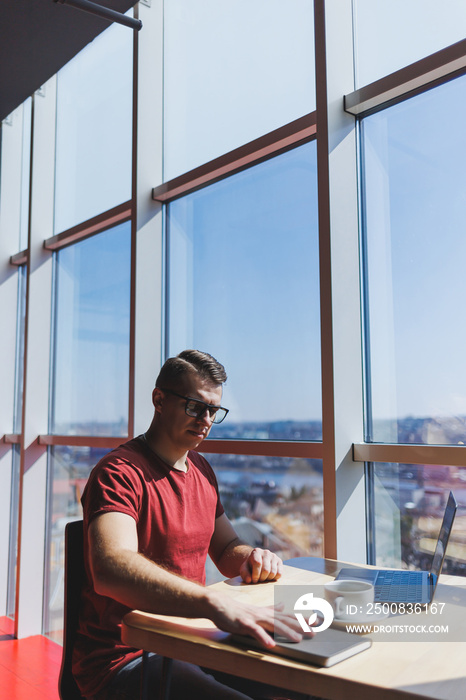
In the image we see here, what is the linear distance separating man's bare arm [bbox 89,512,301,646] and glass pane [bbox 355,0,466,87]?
6.06ft

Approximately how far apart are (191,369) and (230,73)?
1.71m

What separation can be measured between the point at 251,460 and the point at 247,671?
58.2 inches

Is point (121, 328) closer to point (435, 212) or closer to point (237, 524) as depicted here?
point (237, 524)

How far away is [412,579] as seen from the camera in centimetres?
151

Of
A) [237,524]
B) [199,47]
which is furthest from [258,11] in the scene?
[237,524]

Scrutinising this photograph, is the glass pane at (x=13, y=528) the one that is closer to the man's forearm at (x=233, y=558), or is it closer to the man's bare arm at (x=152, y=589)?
the man's forearm at (x=233, y=558)

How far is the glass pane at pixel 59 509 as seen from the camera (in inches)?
141

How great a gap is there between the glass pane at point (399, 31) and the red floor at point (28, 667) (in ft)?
10.2

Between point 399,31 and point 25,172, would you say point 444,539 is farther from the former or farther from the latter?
point 25,172

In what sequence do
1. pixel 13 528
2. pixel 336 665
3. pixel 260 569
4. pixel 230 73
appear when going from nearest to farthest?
pixel 336 665
pixel 260 569
pixel 230 73
pixel 13 528

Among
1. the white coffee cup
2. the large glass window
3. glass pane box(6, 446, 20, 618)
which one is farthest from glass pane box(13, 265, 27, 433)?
the white coffee cup

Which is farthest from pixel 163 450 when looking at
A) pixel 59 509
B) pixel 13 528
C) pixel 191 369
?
pixel 13 528

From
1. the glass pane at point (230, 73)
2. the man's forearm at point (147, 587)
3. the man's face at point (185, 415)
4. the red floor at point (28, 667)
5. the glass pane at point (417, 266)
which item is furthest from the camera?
the red floor at point (28, 667)

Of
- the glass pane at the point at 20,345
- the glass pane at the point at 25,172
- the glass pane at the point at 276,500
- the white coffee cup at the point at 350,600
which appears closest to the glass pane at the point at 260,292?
the glass pane at the point at 276,500
